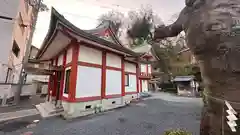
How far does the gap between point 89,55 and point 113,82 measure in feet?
7.56

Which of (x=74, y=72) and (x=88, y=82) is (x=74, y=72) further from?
(x=88, y=82)

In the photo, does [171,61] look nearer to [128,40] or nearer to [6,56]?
[128,40]

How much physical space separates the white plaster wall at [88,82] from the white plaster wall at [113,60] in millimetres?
1061

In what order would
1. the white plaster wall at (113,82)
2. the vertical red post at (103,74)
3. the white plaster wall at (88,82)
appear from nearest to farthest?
the white plaster wall at (88,82) → the vertical red post at (103,74) → the white plaster wall at (113,82)

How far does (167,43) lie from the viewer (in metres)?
27.5

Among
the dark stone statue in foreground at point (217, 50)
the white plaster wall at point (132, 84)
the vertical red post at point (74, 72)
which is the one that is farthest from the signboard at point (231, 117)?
the white plaster wall at point (132, 84)

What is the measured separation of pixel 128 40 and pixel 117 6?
769 inches

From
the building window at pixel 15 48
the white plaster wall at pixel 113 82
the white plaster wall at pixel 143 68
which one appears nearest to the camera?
the white plaster wall at pixel 113 82

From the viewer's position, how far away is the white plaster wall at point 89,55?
649 centimetres

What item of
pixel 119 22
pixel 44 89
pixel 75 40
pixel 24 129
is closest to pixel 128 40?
pixel 119 22

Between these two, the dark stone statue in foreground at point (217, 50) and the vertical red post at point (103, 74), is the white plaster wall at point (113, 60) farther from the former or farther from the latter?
the dark stone statue in foreground at point (217, 50)

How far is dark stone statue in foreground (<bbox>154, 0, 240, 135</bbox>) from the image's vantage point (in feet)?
2.64

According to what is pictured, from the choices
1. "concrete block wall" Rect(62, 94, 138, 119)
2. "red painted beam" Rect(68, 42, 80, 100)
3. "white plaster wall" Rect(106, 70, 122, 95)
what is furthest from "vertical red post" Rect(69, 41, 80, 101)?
"white plaster wall" Rect(106, 70, 122, 95)

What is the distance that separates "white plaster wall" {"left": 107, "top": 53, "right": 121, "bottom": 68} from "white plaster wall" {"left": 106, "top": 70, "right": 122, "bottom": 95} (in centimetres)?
45
